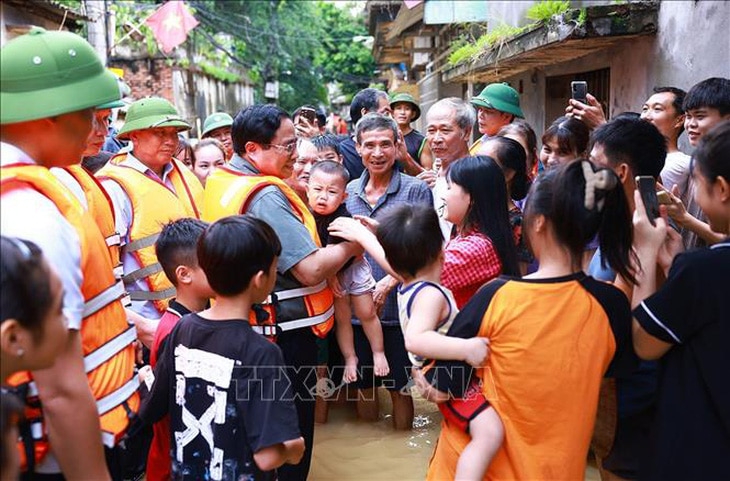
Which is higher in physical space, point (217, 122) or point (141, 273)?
point (217, 122)

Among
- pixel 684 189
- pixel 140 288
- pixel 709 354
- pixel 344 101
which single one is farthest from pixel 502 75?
pixel 344 101

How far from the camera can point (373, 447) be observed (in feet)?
15.0

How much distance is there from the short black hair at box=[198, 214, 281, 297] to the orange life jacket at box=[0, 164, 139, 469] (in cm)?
32

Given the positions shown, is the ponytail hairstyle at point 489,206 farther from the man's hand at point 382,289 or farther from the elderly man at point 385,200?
the elderly man at point 385,200

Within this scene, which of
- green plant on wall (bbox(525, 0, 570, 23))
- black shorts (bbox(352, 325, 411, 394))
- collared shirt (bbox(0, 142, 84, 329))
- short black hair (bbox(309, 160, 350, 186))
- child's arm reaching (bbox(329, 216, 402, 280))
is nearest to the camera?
collared shirt (bbox(0, 142, 84, 329))

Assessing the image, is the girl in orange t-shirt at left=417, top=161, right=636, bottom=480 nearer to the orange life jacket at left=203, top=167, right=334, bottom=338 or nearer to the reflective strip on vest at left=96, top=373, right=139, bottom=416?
the reflective strip on vest at left=96, top=373, right=139, bottom=416

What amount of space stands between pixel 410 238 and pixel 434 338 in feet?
1.29

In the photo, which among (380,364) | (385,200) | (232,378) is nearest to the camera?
(232,378)

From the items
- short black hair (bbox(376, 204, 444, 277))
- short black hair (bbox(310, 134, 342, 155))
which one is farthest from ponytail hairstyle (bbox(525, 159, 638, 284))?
short black hair (bbox(310, 134, 342, 155))

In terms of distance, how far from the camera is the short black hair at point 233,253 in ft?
Answer: 7.86

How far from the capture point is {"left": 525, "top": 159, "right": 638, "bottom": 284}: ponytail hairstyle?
222cm

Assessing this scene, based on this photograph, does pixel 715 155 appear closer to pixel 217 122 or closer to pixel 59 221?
pixel 59 221

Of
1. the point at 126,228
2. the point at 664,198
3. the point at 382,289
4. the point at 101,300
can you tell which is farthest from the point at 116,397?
the point at 382,289

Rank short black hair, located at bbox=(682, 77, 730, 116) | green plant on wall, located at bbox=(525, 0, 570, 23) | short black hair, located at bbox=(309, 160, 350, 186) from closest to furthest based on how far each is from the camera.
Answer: short black hair, located at bbox=(682, 77, 730, 116) → short black hair, located at bbox=(309, 160, 350, 186) → green plant on wall, located at bbox=(525, 0, 570, 23)
